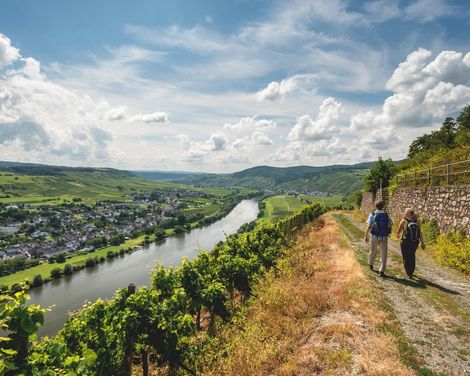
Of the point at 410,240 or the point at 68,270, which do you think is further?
the point at 68,270

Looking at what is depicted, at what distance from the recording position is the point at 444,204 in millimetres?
16594

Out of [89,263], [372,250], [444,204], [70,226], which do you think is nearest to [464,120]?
[444,204]

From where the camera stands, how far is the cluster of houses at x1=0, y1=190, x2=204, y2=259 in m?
101

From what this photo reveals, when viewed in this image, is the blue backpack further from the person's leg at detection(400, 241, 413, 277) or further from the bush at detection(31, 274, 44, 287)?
the bush at detection(31, 274, 44, 287)

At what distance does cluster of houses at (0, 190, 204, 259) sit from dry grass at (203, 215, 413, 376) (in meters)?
102

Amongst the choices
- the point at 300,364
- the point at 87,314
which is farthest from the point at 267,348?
the point at 87,314

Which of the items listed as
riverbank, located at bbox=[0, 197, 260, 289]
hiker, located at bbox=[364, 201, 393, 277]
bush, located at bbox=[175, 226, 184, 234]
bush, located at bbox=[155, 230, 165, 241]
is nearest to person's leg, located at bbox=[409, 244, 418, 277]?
hiker, located at bbox=[364, 201, 393, 277]

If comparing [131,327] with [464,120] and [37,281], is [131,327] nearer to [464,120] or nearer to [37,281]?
[37,281]

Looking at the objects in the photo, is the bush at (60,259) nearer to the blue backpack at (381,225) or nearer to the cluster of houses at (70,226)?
the cluster of houses at (70,226)

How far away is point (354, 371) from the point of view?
5520mm

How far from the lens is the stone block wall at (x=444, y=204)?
14398 mm

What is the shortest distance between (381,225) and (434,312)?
3.80m

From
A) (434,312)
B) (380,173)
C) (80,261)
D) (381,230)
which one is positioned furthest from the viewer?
(80,261)

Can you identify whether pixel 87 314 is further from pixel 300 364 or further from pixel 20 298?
pixel 300 364
